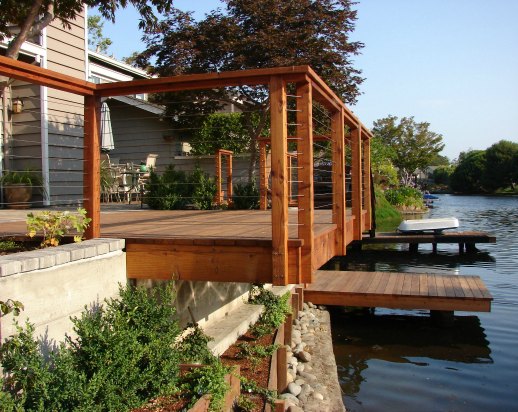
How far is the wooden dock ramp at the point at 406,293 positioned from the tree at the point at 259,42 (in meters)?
5.33

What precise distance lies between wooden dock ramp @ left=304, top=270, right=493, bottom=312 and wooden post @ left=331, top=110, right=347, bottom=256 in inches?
101

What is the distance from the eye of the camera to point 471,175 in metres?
62.0

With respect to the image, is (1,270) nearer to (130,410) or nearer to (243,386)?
(130,410)

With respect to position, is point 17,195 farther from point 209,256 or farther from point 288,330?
point 209,256

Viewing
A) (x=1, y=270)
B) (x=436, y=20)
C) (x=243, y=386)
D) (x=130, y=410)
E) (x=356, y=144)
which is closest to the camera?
(x=1, y=270)

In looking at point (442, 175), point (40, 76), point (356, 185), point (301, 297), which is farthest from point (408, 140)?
point (40, 76)

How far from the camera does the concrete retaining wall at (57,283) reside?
2.75 m

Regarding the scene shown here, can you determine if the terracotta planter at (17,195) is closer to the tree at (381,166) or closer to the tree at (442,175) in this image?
the tree at (381,166)

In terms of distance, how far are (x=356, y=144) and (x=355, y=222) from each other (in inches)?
38.8

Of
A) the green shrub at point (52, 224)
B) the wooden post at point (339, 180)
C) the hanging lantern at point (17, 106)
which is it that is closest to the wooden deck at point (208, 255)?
the green shrub at point (52, 224)

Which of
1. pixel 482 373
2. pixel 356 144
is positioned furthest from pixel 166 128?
pixel 482 373

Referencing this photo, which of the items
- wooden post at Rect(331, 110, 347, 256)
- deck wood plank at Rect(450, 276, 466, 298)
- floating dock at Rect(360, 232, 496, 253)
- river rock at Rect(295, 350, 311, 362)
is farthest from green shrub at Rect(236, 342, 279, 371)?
floating dock at Rect(360, 232, 496, 253)

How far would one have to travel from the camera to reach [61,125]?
31.2 ft

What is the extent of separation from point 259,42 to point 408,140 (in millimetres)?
33607
